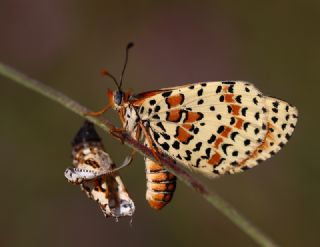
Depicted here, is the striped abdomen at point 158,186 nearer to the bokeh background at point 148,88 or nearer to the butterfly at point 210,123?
the butterfly at point 210,123

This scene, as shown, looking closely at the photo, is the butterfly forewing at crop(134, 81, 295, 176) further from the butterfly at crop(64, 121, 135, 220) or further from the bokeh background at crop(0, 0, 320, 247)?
the bokeh background at crop(0, 0, 320, 247)

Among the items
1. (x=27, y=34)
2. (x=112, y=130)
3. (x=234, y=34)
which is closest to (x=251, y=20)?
(x=234, y=34)

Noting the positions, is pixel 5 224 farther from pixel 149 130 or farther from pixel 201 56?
pixel 149 130

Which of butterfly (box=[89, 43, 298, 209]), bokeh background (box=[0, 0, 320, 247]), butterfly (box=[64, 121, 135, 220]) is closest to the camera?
butterfly (box=[64, 121, 135, 220])

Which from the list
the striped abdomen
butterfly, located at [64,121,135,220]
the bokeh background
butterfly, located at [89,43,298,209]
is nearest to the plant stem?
butterfly, located at [64,121,135,220]

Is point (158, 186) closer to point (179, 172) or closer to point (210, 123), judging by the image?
point (210, 123)

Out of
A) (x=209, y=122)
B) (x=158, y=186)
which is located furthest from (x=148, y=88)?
(x=158, y=186)
